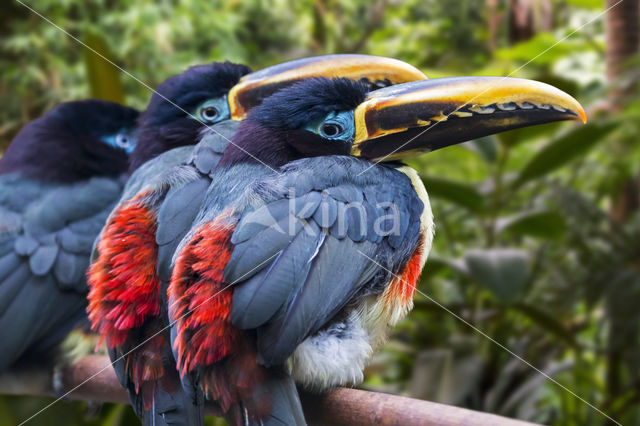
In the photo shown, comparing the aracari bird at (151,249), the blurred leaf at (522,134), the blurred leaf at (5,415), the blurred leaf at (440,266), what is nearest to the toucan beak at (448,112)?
the aracari bird at (151,249)

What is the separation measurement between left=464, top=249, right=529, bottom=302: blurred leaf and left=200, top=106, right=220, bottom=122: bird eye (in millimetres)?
860

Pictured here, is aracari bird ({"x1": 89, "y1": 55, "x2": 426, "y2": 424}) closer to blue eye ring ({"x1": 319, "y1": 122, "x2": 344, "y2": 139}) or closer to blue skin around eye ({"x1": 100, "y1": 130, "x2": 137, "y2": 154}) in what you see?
blue eye ring ({"x1": 319, "y1": 122, "x2": 344, "y2": 139})

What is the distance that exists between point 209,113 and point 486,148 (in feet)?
3.25

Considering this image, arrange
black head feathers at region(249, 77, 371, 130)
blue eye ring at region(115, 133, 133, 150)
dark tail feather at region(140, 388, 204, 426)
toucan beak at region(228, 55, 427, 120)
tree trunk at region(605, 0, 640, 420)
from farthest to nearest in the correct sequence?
tree trunk at region(605, 0, 640, 420) → blue eye ring at region(115, 133, 133, 150) → toucan beak at region(228, 55, 427, 120) → black head feathers at region(249, 77, 371, 130) → dark tail feather at region(140, 388, 204, 426)

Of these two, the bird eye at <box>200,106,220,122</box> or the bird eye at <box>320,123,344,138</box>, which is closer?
the bird eye at <box>320,123,344,138</box>

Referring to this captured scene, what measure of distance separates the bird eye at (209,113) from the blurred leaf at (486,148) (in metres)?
0.92

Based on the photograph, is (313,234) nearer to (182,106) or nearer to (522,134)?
(182,106)

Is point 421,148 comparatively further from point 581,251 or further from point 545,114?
point 581,251

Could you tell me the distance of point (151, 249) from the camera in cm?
124

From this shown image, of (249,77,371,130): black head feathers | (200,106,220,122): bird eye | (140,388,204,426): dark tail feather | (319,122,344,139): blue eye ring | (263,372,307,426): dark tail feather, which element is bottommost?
(140,388,204,426): dark tail feather

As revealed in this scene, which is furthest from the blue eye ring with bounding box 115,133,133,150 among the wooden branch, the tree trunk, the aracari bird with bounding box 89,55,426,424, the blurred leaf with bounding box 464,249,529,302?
the tree trunk

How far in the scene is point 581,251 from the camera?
2.44 meters

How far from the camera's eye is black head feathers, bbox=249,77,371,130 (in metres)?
1.23

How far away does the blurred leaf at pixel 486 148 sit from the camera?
216 centimetres
